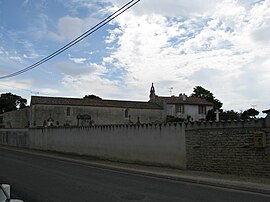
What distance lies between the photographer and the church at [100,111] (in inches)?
2373

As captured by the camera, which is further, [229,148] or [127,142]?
[127,142]

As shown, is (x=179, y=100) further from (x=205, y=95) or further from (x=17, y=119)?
(x=17, y=119)

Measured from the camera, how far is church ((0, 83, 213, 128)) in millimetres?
60281

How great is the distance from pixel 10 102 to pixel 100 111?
44562mm

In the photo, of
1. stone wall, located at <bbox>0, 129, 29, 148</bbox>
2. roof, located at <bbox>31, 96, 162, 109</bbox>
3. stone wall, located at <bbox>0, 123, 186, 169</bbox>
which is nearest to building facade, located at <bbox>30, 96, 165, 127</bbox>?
roof, located at <bbox>31, 96, 162, 109</bbox>

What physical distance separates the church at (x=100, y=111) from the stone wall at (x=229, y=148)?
36.0m

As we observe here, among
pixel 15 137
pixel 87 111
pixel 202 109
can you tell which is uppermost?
pixel 202 109

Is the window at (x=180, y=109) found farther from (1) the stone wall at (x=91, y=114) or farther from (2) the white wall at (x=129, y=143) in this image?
(2) the white wall at (x=129, y=143)

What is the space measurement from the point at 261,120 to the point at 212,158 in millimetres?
3260

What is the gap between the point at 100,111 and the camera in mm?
66000

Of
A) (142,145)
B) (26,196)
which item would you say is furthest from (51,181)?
(142,145)

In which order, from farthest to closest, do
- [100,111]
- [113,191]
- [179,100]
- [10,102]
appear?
[10,102]
[179,100]
[100,111]
[113,191]

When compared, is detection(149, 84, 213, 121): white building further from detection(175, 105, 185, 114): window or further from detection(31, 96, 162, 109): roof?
detection(31, 96, 162, 109): roof

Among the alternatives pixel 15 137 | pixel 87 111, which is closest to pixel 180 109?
pixel 87 111
